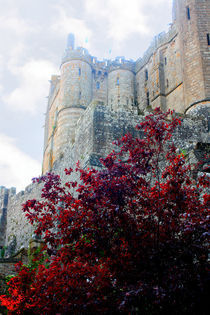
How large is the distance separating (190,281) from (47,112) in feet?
118

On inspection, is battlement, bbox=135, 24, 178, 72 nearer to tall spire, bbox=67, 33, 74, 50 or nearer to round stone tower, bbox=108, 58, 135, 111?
round stone tower, bbox=108, 58, 135, 111

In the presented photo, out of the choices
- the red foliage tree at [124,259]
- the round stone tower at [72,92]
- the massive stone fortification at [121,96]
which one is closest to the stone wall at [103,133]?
the massive stone fortification at [121,96]

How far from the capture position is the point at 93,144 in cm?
1570

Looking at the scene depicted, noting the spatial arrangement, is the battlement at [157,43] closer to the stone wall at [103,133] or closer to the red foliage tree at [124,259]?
the stone wall at [103,133]

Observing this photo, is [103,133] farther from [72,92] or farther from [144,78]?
[144,78]

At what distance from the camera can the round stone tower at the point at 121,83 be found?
116ft

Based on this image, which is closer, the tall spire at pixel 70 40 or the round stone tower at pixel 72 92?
the round stone tower at pixel 72 92

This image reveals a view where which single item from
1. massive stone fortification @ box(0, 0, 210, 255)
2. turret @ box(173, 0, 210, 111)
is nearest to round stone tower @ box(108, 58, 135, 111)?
massive stone fortification @ box(0, 0, 210, 255)

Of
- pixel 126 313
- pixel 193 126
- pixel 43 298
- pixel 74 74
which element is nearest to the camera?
pixel 126 313

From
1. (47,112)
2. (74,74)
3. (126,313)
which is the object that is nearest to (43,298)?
(126,313)

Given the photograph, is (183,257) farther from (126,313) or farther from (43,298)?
(43,298)

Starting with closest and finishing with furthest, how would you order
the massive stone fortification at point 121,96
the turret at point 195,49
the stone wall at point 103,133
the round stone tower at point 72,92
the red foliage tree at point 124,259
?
the red foliage tree at point 124,259
the stone wall at point 103,133
the massive stone fortification at point 121,96
the turret at point 195,49
the round stone tower at point 72,92

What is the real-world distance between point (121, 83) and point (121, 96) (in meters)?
1.44

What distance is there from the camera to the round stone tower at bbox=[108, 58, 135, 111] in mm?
35344
